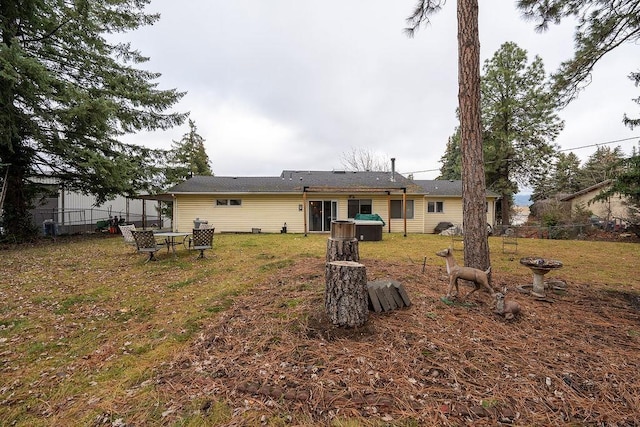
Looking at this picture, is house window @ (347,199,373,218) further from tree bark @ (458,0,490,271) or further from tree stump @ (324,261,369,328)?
tree stump @ (324,261,369,328)

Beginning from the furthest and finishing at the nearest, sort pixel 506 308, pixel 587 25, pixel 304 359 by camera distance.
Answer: pixel 587 25 → pixel 506 308 → pixel 304 359

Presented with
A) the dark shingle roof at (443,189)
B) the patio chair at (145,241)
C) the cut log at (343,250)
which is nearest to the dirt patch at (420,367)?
the cut log at (343,250)

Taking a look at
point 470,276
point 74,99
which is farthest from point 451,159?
point 74,99

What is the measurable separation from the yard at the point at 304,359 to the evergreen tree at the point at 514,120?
1590 cm

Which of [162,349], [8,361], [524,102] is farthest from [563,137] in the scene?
[8,361]

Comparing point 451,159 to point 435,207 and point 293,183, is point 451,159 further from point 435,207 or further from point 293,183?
point 293,183

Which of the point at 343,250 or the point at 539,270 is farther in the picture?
the point at 343,250

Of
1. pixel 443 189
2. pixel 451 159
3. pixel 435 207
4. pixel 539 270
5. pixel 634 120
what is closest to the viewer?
Answer: pixel 539 270

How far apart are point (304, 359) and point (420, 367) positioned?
1052mm

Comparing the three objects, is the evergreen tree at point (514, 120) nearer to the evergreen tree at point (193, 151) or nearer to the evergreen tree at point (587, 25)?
the evergreen tree at point (587, 25)

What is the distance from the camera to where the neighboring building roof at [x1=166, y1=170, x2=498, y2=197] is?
1522 centimetres

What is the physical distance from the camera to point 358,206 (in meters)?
15.9

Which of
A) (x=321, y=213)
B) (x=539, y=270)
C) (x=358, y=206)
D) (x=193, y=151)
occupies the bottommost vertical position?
(x=539, y=270)

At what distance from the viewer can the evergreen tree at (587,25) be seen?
5355 mm
